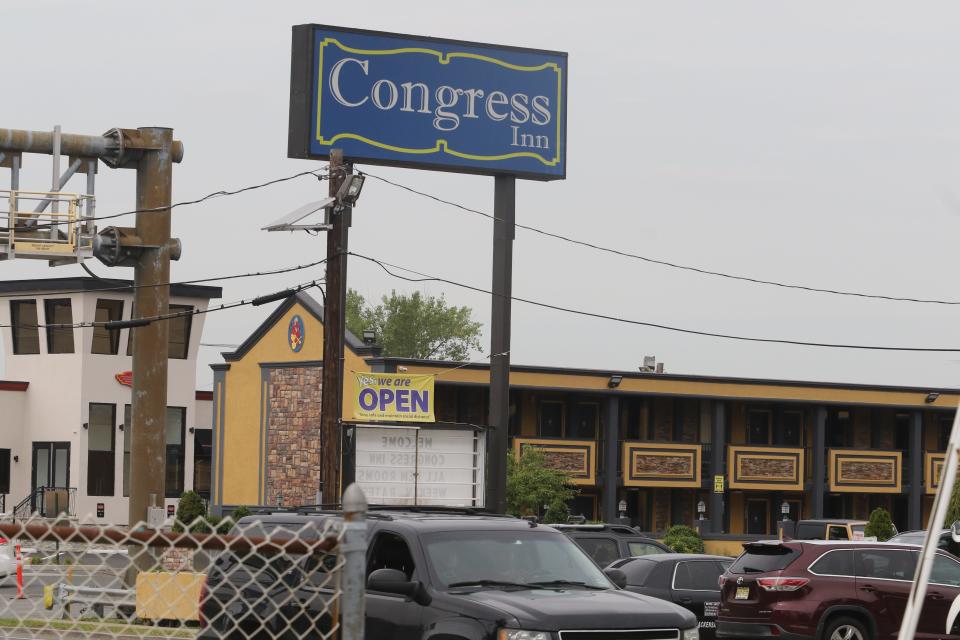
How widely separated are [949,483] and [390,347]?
90900 millimetres

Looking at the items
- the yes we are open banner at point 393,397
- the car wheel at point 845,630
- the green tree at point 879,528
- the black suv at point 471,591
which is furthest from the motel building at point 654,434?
the black suv at point 471,591

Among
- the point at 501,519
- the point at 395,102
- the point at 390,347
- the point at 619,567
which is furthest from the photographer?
the point at 390,347

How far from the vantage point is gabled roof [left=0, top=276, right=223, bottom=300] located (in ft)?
173

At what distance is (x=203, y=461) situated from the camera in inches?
2322

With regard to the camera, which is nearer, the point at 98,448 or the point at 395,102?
the point at 395,102

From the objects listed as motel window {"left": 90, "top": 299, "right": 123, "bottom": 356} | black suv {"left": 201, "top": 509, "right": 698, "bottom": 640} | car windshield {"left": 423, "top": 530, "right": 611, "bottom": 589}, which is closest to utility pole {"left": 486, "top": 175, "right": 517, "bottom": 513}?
black suv {"left": 201, "top": 509, "right": 698, "bottom": 640}

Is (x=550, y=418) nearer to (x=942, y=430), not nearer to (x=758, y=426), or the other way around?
(x=758, y=426)

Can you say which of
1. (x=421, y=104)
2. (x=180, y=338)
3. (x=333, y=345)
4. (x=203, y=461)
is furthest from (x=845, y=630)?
(x=203, y=461)

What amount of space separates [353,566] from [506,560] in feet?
20.6

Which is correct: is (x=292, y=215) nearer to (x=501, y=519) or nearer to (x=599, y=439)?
(x=501, y=519)

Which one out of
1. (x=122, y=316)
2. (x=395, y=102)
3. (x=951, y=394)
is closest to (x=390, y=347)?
(x=122, y=316)

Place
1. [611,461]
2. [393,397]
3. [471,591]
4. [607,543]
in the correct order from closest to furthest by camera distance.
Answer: [471,591], [607,543], [393,397], [611,461]

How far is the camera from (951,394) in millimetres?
51406

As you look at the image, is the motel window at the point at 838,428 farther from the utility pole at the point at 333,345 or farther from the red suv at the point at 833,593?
the red suv at the point at 833,593
